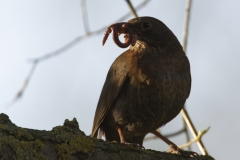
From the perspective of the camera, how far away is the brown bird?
429 centimetres

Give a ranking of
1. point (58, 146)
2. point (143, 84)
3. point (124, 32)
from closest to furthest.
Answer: point (58, 146) → point (143, 84) → point (124, 32)

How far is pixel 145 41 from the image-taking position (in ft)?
15.1

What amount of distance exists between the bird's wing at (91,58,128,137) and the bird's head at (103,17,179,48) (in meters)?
0.26

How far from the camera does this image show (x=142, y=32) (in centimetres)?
463

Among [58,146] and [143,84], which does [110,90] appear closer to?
[143,84]

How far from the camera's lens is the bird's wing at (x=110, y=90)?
4.47 meters

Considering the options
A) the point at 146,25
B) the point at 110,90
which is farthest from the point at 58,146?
the point at 146,25

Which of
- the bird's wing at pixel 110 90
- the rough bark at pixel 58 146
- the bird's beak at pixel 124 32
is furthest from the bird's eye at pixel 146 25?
the rough bark at pixel 58 146

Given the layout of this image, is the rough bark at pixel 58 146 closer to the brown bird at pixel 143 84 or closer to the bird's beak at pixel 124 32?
the brown bird at pixel 143 84

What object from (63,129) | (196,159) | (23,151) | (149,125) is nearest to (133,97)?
(149,125)

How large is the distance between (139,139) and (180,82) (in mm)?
870

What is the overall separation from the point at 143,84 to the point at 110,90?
45 cm

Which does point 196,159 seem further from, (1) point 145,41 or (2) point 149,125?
(1) point 145,41

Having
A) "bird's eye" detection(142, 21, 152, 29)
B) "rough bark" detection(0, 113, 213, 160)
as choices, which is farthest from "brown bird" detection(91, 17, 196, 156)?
"rough bark" detection(0, 113, 213, 160)
